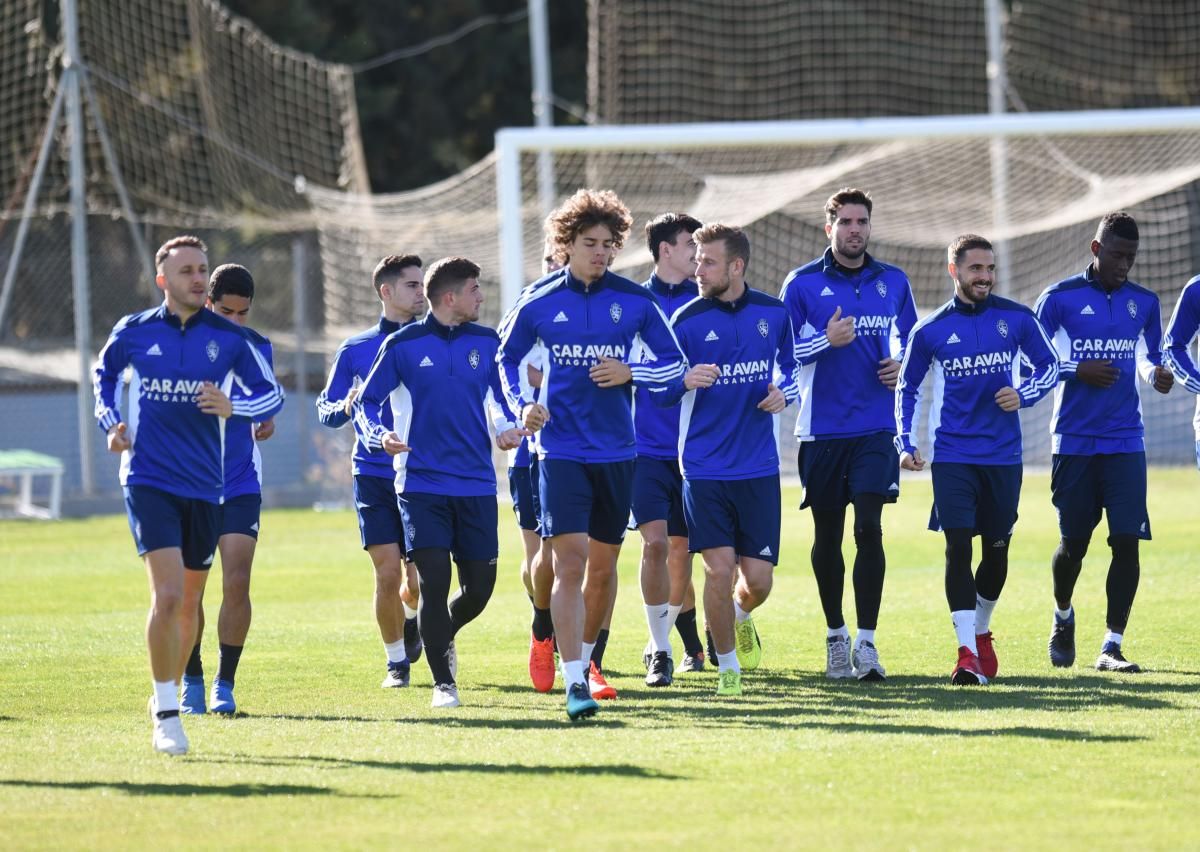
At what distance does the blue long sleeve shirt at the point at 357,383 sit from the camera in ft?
33.9

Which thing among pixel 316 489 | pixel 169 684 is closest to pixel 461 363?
pixel 169 684

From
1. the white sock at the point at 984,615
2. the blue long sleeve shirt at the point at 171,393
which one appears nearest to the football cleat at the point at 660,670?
the white sock at the point at 984,615

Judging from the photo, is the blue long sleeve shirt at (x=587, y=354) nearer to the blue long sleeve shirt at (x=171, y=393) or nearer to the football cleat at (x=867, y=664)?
the blue long sleeve shirt at (x=171, y=393)

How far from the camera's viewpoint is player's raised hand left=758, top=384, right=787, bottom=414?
31.0 feet

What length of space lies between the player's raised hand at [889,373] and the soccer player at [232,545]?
10.8ft

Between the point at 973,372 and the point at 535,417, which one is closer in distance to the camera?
the point at 535,417

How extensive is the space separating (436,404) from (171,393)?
4.90ft

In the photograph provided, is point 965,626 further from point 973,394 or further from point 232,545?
point 232,545

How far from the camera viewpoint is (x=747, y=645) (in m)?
10.5

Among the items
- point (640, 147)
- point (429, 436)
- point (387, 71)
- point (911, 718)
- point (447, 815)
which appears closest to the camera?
point (447, 815)

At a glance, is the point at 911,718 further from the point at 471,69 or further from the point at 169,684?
the point at 471,69

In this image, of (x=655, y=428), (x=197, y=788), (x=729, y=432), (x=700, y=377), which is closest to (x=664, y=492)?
(x=655, y=428)

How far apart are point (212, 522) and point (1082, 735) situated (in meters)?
3.88

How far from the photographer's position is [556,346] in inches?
350
